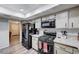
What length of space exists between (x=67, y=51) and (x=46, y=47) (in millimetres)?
791

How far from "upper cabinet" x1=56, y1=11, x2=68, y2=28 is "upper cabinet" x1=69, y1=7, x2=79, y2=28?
0.12 m

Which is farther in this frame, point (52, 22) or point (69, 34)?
point (52, 22)

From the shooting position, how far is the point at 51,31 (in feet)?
8.69

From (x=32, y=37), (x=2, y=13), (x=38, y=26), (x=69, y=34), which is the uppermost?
(x=2, y=13)

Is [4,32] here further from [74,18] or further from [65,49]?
[74,18]

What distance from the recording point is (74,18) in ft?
5.63

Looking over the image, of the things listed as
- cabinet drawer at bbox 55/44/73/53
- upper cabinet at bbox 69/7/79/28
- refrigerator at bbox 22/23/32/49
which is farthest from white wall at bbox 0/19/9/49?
upper cabinet at bbox 69/7/79/28

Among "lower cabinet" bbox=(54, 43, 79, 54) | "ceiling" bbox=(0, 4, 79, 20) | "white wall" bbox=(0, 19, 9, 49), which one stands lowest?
"lower cabinet" bbox=(54, 43, 79, 54)

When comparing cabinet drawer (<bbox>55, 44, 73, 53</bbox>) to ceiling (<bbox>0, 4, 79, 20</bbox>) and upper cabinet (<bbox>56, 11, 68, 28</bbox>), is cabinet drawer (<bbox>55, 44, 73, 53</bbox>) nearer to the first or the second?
upper cabinet (<bbox>56, 11, 68, 28</bbox>)

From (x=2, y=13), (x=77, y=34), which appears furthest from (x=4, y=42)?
(x=77, y=34)

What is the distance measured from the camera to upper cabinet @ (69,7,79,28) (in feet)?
5.47

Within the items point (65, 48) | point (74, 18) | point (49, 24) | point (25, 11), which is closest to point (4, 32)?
point (25, 11)

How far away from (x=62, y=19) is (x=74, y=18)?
0.36 m
